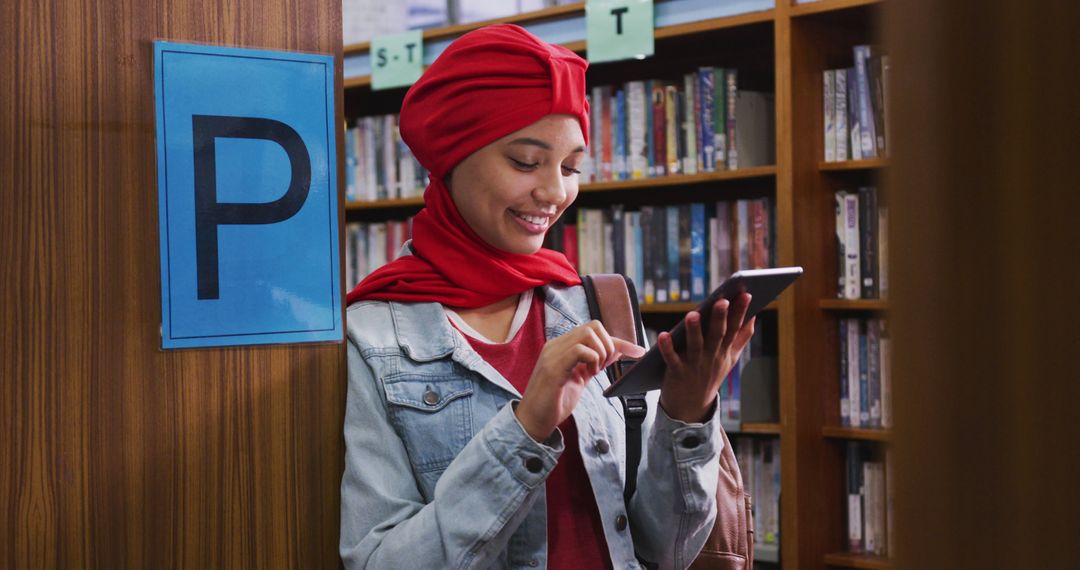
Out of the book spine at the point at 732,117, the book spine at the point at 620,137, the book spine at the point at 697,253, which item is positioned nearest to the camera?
the book spine at the point at 732,117

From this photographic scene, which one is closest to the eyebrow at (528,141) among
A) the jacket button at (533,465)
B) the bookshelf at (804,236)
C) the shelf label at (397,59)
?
the jacket button at (533,465)

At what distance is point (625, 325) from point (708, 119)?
1740 mm

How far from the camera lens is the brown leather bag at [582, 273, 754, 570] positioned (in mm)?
1369

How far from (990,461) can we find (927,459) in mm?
12

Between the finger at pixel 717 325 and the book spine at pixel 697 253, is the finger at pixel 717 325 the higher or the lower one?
the lower one

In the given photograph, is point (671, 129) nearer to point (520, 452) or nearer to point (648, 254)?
point (648, 254)

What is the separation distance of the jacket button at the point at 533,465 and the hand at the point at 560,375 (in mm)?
27

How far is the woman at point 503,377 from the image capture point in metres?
1.10

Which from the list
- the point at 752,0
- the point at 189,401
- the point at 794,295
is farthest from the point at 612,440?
the point at 752,0

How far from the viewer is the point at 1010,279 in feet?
0.63

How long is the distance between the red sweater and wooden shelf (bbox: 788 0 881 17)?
1.76 meters

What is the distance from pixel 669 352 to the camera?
3.70 ft

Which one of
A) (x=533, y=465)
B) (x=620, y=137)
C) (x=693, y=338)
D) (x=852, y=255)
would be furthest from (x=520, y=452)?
(x=620, y=137)

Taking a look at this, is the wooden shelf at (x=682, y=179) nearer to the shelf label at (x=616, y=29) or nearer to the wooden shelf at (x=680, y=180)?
the wooden shelf at (x=680, y=180)
